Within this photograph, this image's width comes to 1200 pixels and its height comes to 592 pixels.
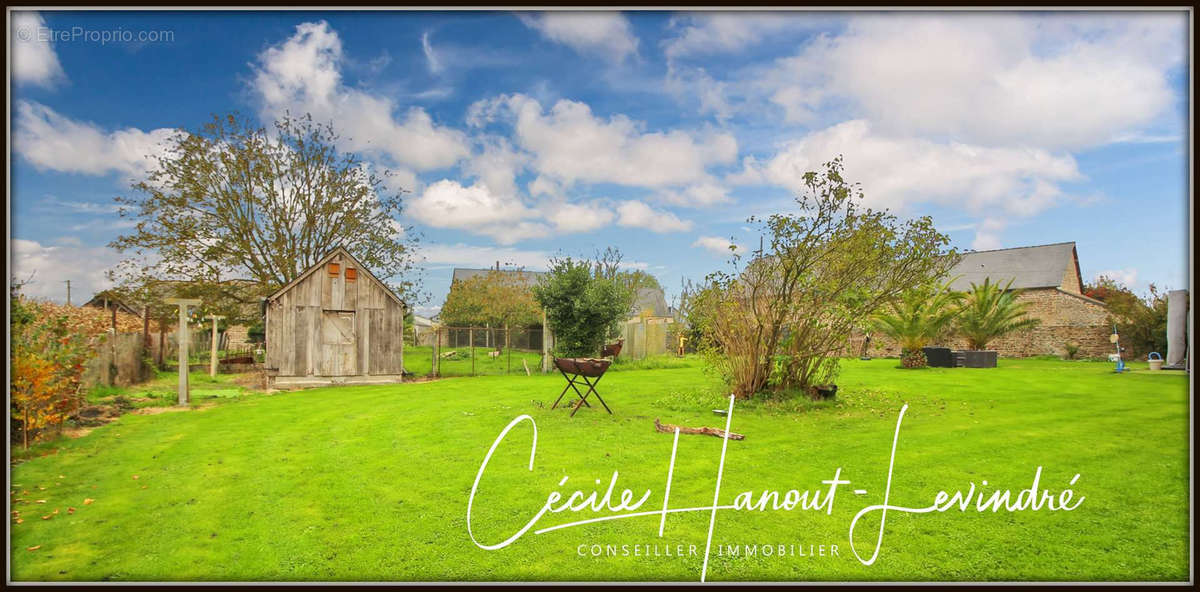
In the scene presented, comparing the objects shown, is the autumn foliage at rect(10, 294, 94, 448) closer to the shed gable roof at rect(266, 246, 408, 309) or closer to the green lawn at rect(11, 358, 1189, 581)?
the green lawn at rect(11, 358, 1189, 581)

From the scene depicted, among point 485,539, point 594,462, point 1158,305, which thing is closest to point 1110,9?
point 485,539

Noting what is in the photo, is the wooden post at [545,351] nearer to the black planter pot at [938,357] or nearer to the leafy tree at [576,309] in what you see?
the leafy tree at [576,309]

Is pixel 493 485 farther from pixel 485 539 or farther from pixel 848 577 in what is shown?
pixel 848 577

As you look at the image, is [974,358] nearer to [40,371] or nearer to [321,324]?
[321,324]

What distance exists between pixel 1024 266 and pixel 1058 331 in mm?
6095

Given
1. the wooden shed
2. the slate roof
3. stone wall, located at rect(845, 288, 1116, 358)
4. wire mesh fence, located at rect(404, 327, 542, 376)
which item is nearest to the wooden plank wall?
the wooden shed

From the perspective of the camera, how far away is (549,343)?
22.5 metres

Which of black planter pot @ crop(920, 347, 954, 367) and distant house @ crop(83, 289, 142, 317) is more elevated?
distant house @ crop(83, 289, 142, 317)

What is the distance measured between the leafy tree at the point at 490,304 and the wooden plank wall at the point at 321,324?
1605 cm

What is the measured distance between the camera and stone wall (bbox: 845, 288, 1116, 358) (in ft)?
83.2

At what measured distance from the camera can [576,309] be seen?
22.2 m

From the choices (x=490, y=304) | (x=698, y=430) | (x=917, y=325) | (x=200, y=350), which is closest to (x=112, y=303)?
(x=200, y=350)

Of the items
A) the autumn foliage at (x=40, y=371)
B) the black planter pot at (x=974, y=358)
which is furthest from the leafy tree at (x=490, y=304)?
the autumn foliage at (x=40, y=371)

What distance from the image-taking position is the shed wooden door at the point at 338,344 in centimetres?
1839
